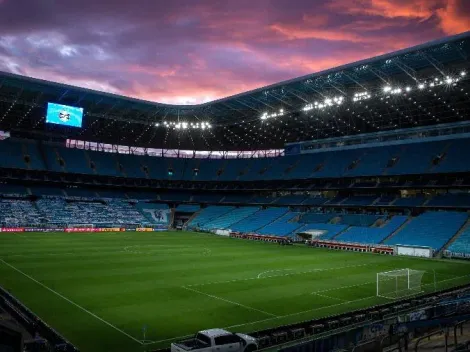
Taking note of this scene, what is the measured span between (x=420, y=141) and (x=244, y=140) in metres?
36.0

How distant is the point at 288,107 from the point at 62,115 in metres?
35.1

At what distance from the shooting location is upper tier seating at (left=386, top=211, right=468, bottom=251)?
49.2 m

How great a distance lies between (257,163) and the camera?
9062 centimetres

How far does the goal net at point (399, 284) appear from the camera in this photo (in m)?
27.1

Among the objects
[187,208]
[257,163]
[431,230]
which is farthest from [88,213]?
[431,230]

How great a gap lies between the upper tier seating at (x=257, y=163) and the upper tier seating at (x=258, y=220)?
7.15 m

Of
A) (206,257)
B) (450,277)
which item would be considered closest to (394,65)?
(450,277)

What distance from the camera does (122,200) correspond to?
85438 millimetres

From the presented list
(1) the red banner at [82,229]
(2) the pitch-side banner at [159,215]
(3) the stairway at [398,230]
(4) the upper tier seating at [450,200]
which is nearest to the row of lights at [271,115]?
(3) the stairway at [398,230]

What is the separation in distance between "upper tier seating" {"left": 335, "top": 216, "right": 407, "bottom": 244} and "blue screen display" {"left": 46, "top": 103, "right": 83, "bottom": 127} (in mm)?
43883

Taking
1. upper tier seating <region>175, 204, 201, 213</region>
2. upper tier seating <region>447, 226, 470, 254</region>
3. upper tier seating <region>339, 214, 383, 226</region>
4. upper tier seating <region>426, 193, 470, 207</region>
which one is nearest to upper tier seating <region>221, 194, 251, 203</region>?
upper tier seating <region>175, 204, 201, 213</region>

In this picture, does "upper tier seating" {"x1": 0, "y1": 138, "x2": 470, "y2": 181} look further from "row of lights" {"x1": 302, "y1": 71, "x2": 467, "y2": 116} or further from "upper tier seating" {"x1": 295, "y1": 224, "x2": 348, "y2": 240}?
"row of lights" {"x1": 302, "y1": 71, "x2": 467, "y2": 116}

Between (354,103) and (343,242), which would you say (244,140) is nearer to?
A: (354,103)

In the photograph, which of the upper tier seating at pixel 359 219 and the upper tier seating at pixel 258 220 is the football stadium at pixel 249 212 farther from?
the upper tier seating at pixel 258 220
